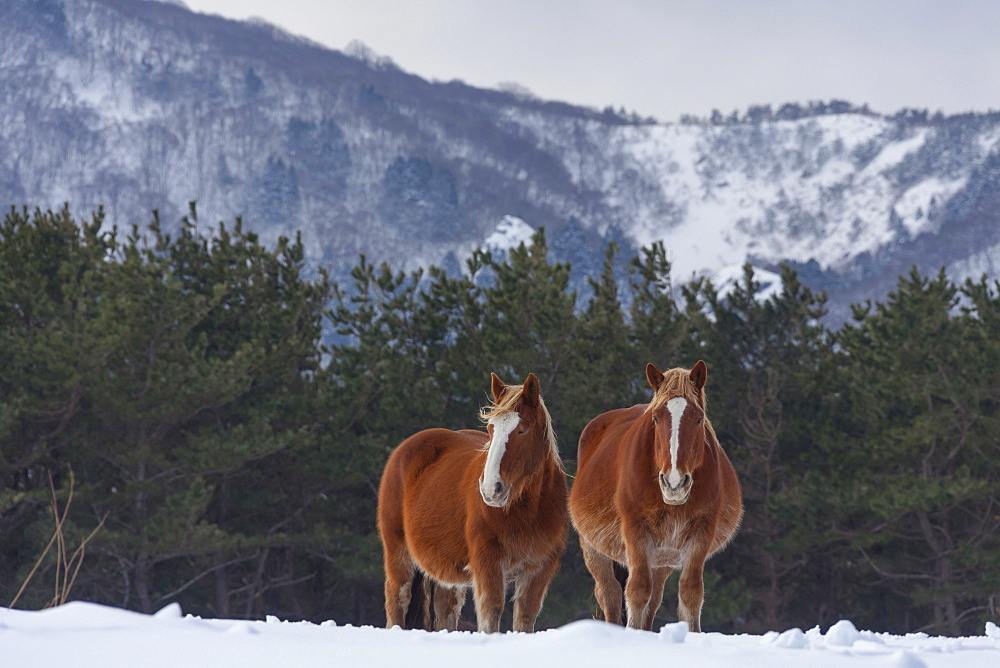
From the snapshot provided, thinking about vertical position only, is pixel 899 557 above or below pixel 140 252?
below

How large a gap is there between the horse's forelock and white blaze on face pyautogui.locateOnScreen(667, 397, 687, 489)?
68 mm

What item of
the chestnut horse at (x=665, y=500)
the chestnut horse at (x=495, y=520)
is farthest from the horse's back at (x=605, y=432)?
the chestnut horse at (x=495, y=520)

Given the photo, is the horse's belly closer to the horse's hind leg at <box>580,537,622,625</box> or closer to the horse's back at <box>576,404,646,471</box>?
the horse's hind leg at <box>580,537,622,625</box>

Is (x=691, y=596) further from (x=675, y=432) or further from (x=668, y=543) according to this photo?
(x=675, y=432)

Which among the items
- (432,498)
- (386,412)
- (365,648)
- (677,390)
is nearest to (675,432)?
(677,390)

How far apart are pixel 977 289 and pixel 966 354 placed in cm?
367

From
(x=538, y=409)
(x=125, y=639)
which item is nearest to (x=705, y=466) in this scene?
(x=538, y=409)

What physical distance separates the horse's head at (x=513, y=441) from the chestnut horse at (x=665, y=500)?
25.8 inches

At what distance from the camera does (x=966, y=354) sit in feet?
88.8

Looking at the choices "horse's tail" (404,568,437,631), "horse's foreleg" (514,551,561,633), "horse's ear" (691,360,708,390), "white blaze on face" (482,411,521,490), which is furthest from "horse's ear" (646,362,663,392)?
"horse's tail" (404,568,437,631)

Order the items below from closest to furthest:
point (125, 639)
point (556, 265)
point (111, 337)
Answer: point (125, 639) < point (111, 337) < point (556, 265)

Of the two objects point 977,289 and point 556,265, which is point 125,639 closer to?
point 556,265

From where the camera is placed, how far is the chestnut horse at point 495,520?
695 centimetres

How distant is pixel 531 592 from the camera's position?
722cm
